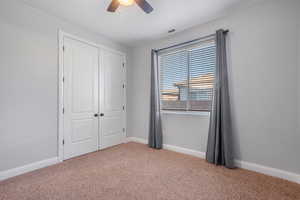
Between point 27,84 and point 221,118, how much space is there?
123 inches

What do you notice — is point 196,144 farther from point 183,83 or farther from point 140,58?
point 140,58

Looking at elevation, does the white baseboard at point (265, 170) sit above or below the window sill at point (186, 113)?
below

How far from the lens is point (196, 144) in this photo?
2.95 meters

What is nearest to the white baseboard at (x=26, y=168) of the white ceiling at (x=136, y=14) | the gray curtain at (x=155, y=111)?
the gray curtain at (x=155, y=111)

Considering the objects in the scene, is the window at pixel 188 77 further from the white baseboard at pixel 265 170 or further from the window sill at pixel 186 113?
the white baseboard at pixel 265 170

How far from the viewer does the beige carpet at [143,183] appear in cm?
171

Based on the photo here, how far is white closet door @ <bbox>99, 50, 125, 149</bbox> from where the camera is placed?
3457 mm

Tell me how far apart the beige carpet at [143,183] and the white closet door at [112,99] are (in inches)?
37.8

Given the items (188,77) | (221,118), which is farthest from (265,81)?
(188,77)

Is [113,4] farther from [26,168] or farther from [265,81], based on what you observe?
[26,168]

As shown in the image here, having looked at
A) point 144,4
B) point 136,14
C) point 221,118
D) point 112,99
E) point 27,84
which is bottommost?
point 221,118

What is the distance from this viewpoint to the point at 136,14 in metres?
2.55

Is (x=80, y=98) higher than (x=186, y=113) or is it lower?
higher

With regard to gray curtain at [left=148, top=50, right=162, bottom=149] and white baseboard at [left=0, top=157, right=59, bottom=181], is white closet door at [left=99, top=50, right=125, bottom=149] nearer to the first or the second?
gray curtain at [left=148, top=50, right=162, bottom=149]
